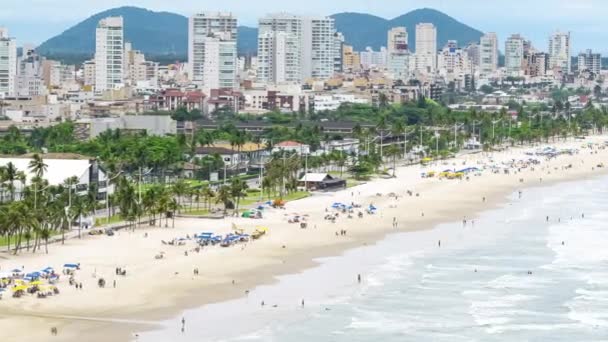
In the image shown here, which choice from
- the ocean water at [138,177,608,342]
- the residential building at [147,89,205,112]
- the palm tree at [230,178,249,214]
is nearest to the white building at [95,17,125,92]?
the residential building at [147,89,205,112]

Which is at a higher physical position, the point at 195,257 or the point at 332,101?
the point at 332,101

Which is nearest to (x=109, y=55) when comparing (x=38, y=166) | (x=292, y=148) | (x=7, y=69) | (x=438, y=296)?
(x=7, y=69)

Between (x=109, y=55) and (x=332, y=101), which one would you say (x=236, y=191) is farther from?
(x=109, y=55)

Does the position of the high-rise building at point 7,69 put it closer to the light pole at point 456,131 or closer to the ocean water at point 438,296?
the light pole at point 456,131

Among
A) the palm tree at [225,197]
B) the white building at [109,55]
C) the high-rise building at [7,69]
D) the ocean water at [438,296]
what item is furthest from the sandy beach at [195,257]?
the white building at [109,55]

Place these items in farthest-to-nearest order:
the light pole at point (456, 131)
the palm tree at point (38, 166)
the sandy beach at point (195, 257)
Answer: the light pole at point (456, 131), the palm tree at point (38, 166), the sandy beach at point (195, 257)

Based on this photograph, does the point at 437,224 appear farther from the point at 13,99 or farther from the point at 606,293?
the point at 13,99
